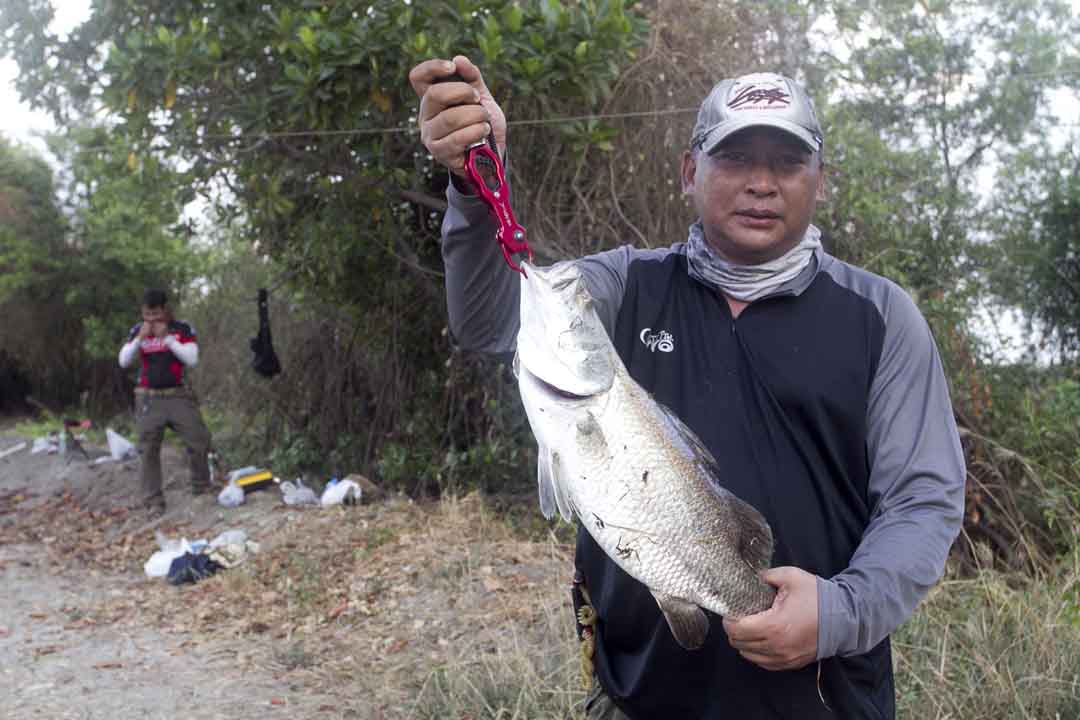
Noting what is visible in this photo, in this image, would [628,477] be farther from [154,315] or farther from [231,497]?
[154,315]

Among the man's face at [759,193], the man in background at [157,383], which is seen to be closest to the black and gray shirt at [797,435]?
the man's face at [759,193]

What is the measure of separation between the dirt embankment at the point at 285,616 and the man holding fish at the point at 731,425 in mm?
2347

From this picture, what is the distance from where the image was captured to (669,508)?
5.86ft

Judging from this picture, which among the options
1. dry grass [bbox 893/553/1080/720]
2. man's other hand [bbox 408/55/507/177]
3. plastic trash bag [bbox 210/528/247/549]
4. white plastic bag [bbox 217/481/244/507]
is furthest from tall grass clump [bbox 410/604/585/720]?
white plastic bag [bbox 217/481/244/507]

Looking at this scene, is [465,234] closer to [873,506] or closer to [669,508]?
A: [669,508]

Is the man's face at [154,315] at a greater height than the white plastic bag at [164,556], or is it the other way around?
the man's face at [154,315]

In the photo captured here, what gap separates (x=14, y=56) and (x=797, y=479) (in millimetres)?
9200

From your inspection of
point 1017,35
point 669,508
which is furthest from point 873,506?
point 1017,35

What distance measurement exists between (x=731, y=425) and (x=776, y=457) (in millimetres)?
113

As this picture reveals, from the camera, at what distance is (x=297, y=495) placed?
30.5 ft

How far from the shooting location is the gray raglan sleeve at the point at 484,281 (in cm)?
203

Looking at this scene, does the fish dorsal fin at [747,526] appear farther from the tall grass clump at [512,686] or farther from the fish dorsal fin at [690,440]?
the tall grass clump at [512,686]

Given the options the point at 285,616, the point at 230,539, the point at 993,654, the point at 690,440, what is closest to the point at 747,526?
the point at 690,440

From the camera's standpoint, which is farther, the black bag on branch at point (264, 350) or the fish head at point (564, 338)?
the black bag on branch at point (264, 350)
